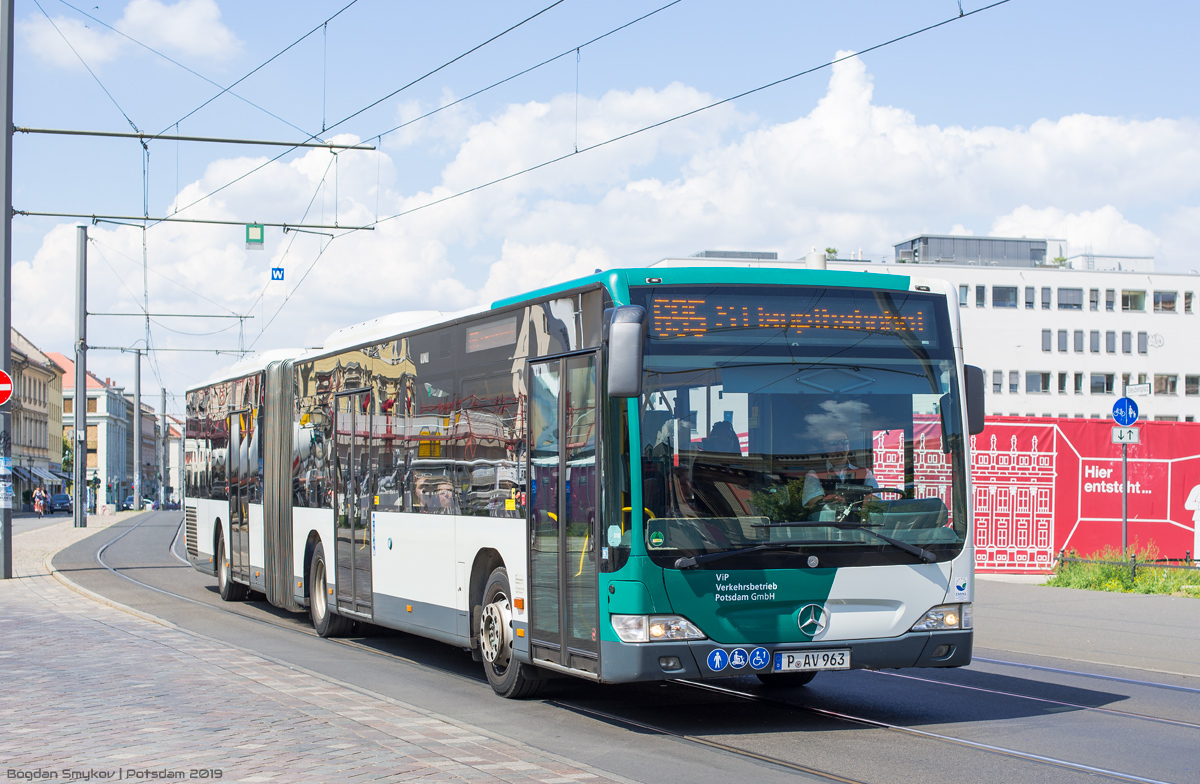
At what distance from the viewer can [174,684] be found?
984 cm

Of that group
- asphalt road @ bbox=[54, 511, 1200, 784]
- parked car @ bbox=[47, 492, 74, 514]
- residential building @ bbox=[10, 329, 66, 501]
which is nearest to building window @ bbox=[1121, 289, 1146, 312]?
parked car @ bbox=[47, 492, 74, 514]

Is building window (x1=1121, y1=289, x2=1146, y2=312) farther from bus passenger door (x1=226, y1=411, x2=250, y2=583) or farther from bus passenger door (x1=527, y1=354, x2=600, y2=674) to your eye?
bus passenger door (x1=527, y1=354, x2=600, y2=674)

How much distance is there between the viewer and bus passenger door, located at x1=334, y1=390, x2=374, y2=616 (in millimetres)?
13812

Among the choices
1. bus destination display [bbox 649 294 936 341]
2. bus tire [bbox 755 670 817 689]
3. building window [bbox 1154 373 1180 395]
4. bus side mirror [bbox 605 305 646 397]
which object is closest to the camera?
bus side mirror [bbox 605 305 646 397]

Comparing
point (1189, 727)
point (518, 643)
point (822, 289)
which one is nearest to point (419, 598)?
point (518, 643)

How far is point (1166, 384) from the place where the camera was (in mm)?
93438

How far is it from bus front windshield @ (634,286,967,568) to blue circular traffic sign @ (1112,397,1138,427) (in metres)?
11.3

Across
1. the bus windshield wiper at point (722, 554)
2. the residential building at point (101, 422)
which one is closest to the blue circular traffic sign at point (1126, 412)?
the bus windshield wiper at point (722, 554)

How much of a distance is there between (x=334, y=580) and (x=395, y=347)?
3.17 meters

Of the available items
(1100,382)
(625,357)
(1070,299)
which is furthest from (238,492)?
(1100,382)

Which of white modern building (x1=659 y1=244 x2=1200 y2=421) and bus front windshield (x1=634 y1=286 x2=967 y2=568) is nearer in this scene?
bus front windshield (x1=634 y1=286 x2=967 y2=568)

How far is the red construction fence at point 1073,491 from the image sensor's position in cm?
2225

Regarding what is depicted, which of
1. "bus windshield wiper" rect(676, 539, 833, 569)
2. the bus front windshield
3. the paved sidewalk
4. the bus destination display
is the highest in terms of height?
the bus destination display

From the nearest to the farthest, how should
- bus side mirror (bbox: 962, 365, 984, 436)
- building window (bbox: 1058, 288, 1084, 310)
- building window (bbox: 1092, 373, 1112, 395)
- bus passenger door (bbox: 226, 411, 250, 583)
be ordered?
bus side mirror (bbox: 962, 365, 984, 436) → bus passenger door (bbox: 226, 411, 250, 583) → building window (bbox: 1058, 288, 1084, 310) → building window (bbox: 1092, 373, 1112, 395)
